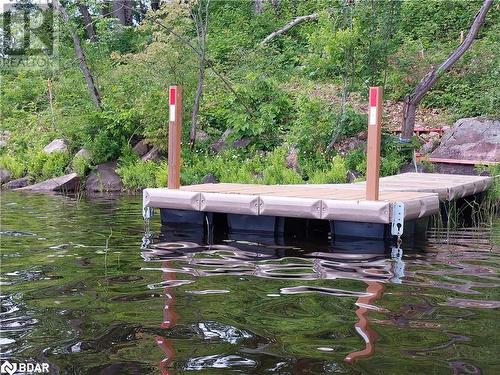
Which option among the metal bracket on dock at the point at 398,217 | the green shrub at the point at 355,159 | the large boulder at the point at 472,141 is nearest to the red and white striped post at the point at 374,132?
the metal bracket on dock at the point at 398,217

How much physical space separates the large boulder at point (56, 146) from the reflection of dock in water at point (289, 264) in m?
11.3

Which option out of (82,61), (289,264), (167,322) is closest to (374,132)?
(289,264)

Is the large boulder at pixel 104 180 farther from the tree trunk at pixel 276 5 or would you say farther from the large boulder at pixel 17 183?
the tree trunk at pixel 276 5

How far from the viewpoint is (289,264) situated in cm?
720

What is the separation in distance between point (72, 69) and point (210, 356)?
18.5 metres

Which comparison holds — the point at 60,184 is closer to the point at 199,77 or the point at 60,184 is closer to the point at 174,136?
the point at 199,77

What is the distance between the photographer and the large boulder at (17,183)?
1794 cm

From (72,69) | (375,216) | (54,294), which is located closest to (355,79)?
(375,216)

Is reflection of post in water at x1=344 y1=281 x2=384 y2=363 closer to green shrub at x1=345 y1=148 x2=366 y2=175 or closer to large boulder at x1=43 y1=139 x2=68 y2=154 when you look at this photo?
green shrub at x1=345 y1=148 x2=366 y2=175

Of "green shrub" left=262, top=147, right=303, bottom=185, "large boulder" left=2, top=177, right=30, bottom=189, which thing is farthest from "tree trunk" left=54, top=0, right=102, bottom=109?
"green shrub" left=262, top=147, right=303, bottom=185

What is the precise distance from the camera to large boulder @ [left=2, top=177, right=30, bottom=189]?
17938 mm

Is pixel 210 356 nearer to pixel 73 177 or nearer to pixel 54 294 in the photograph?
pixel 54 294

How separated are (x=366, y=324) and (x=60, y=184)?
1304 centimetres

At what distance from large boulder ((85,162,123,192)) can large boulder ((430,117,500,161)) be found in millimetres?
7297
